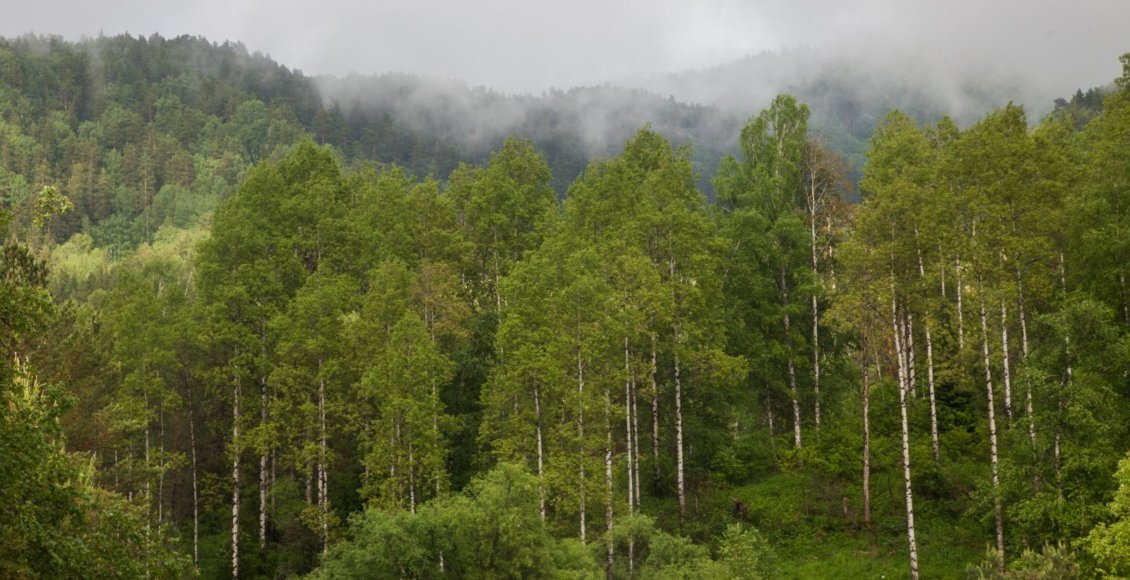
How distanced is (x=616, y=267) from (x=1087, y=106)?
105871 mm

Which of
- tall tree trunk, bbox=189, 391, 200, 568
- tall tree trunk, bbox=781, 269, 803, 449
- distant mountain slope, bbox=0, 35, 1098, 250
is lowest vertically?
tall tree trunk, bbox=189, 391, 200, 568

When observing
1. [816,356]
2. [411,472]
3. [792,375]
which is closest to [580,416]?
[411,472]

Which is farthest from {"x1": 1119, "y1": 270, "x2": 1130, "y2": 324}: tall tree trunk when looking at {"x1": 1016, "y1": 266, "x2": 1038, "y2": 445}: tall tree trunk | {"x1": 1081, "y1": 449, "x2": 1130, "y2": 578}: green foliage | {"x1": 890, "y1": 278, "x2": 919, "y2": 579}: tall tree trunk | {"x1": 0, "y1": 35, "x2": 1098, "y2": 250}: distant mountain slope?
{"x1": 0, "y1": 35, "x2": 1098, "y2": 250}: distant mountain slope

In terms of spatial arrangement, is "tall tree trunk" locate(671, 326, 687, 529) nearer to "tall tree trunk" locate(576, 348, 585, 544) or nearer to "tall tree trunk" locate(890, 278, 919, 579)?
"tall tree trunk" locate(576, 348, 585, 544)

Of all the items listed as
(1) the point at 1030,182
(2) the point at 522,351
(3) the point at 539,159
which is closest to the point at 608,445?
(2) the point at 522,351

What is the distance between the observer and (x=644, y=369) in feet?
101

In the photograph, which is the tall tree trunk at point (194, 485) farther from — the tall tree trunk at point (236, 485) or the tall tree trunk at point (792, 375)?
the tall tree trunk at point (792, 375)

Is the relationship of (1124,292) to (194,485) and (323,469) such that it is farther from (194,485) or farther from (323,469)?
(194,485)

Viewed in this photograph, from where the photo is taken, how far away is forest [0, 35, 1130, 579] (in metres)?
22.2

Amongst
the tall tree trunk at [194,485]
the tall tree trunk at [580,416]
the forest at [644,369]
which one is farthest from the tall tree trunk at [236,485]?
the tall tree trunk at [580,416]

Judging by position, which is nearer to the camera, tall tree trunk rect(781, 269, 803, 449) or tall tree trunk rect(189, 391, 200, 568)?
tall tree trunk rect(781, 269, 803, 449)

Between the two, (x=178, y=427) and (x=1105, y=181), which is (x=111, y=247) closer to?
(x=178, y=427)

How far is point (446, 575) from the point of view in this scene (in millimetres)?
22516

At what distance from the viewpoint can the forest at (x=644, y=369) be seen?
2217 cm
